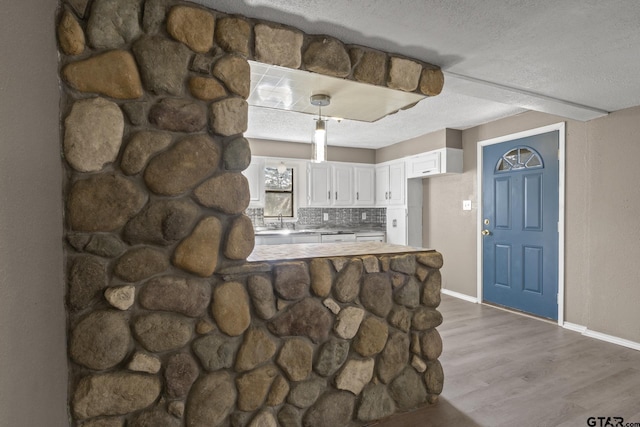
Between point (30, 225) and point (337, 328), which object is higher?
point (30, 225)

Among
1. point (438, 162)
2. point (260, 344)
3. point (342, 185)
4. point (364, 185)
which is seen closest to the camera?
point (260, 344)

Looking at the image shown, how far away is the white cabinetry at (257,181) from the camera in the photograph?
16.7 ft

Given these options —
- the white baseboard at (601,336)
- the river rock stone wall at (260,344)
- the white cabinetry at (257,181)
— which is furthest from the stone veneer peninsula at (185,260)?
the white cabinetry at (257,181)

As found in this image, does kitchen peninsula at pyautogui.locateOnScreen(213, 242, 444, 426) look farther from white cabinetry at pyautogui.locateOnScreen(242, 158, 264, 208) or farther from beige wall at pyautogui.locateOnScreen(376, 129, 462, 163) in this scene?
white cabinetry at pyautogui.locateOnScreen(242, 158, 264, 208)

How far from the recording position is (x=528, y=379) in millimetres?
2406

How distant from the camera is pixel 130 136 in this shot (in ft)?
4.55

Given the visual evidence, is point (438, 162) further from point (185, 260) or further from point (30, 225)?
point (30, 225)

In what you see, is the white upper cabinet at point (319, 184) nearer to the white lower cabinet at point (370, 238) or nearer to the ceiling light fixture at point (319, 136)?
the white lower cabinet at point (370, 238)

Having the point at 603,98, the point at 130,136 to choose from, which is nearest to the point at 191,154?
the point at 130,136

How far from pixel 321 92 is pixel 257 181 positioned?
10.1 ft

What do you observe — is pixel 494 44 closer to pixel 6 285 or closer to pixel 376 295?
pixel 376 295

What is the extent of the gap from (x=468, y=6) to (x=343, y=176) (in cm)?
419

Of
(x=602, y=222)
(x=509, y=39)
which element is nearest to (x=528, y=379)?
(x=602, y=222)

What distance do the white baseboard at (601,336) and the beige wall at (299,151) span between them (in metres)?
3.79
